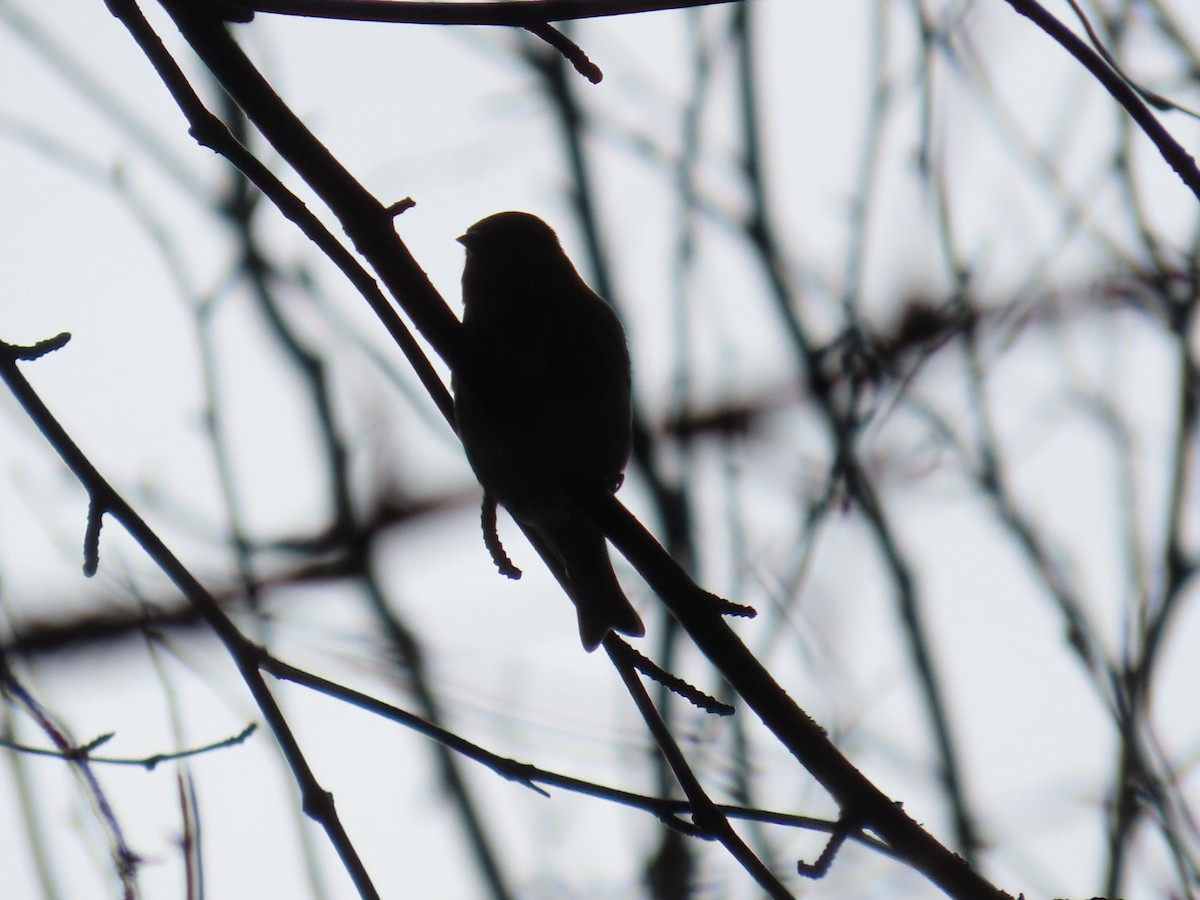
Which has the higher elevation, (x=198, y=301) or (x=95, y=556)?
(x=198, y=301)

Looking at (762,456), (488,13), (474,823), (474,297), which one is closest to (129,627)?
(474,823)

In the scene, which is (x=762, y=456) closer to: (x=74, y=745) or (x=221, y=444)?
(x=221, y=444)

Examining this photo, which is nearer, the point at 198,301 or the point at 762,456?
the point at 198,301

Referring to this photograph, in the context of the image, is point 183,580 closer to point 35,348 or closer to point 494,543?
point 35,348

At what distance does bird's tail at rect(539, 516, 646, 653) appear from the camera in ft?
9.22

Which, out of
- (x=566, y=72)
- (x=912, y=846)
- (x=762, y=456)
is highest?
(x=566, y=72)

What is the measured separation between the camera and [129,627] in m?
6.25

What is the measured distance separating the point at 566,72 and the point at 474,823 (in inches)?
127

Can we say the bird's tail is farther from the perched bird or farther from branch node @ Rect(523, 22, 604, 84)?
branch node @ Rect(523, 22, 604, 84)

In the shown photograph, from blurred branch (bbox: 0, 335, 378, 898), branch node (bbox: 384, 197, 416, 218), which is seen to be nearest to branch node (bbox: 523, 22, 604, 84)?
branch node (bbox: 384, 197, 416, 218)

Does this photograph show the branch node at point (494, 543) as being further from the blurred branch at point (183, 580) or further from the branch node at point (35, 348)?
the branch node at point (35, 348)

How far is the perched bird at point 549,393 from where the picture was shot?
289 centimetres

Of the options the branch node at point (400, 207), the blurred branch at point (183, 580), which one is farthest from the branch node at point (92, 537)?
the branch node at point (400, 207)

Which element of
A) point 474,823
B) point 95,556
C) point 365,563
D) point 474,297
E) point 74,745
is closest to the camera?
point 95,556
